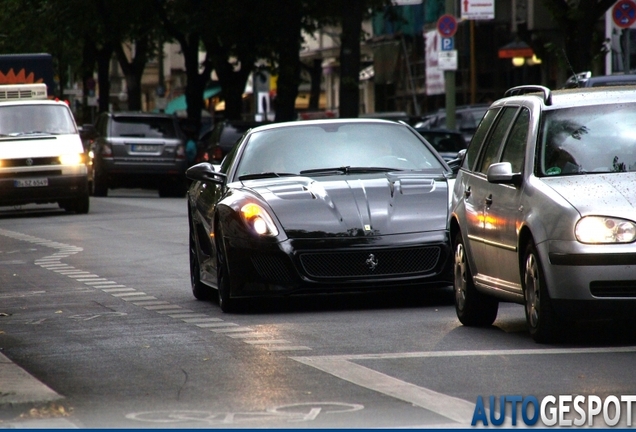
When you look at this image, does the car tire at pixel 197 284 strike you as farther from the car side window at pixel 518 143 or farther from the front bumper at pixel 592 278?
the front bumper at pixel 592 278

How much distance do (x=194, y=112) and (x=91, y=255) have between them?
31.1m

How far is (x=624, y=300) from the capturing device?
9.29 metres

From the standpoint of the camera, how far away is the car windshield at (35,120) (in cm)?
2891

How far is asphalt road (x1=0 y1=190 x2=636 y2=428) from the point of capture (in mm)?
7367

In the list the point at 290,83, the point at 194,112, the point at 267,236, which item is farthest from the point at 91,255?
the point at 194,112

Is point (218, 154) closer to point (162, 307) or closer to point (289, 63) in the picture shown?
point (289, 63)

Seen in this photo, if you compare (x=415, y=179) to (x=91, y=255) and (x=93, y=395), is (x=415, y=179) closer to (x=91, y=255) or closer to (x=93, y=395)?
(x=93, y=395)

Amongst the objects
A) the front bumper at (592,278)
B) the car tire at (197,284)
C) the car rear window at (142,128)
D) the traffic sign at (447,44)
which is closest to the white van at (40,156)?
the car rear window at (142,128)

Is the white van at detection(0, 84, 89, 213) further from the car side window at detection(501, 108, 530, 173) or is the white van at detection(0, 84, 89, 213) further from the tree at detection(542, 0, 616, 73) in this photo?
the car side window at detection(501, 108, 530, 173)

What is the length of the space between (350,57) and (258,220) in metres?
23.9

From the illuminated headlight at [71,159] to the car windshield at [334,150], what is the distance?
1565 cm

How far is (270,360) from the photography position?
9219 millimetres

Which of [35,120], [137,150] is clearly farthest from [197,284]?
[137,150]

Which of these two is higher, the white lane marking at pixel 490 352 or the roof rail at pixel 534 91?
the roof rail at pixel 534 91
